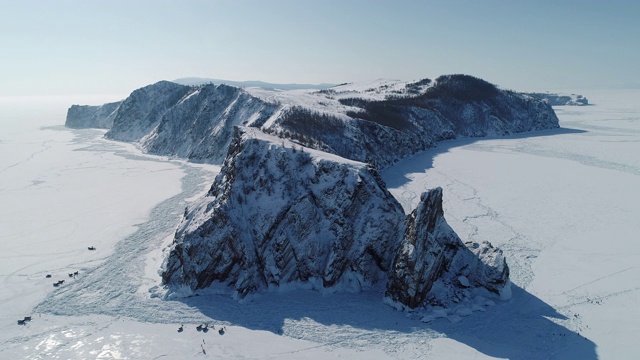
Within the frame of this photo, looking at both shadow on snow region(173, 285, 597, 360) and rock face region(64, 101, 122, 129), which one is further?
rock face region(64, 101, 122, 129)

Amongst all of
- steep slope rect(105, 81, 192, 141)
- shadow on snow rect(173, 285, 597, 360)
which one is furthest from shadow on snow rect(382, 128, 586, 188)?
steep slope rect(105, 81, 192, 141)

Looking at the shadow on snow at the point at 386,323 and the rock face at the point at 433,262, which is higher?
the rock face at the point at 433,262

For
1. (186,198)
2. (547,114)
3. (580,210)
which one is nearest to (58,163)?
(186,198)

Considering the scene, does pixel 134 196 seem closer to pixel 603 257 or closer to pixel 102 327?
pixel 102 327

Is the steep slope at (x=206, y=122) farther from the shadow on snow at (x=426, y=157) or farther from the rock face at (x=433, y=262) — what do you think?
the rock face at (x=433, y=262)

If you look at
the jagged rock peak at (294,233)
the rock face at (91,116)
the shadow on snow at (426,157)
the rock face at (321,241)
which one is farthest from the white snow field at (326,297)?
the rock face at (91,116)

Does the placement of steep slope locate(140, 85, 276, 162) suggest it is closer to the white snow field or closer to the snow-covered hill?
the snow-covered hill

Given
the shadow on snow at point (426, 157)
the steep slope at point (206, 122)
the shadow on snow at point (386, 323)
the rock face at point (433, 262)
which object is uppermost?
the steep slope at point (206, 122)

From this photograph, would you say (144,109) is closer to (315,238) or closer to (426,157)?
(426,157)
